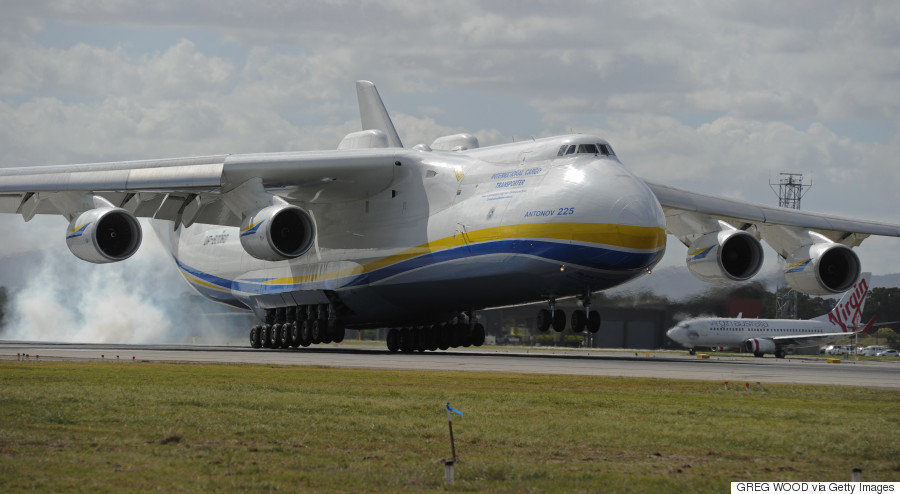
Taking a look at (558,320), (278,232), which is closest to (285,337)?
(278,232)

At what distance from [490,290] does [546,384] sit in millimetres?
9846

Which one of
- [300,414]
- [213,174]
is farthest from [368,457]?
[213,174]

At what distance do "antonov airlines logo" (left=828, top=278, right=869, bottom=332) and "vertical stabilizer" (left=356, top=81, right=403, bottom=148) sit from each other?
79.5ft

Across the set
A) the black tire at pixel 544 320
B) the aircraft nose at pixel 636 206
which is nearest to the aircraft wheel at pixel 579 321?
the black tire at pixel 544 320

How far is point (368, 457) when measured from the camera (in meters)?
8.34

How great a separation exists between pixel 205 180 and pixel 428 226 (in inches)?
225

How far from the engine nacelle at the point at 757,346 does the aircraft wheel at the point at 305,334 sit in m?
25.4

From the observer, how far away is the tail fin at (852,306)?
159 ft

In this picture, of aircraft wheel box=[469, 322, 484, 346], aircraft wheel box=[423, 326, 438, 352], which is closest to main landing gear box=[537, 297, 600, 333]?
aircraft wheel box=[469, 322, 484, 346]

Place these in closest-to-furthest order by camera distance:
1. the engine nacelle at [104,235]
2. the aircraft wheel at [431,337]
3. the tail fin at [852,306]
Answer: the engine nacelle at [104,235]
the aircraft wheel at [431,337]
the tail fin at [852,306]

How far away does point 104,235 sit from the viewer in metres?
26.7

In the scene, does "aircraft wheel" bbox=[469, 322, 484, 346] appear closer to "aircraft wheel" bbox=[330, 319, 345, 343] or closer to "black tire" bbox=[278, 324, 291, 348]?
"aircraft wheel" bbox=[330, 319, 345, 343]

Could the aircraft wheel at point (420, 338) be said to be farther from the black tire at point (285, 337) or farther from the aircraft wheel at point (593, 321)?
the aircraft wheel at point (593, 321)

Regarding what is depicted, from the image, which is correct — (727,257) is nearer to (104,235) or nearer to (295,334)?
(295,334)
